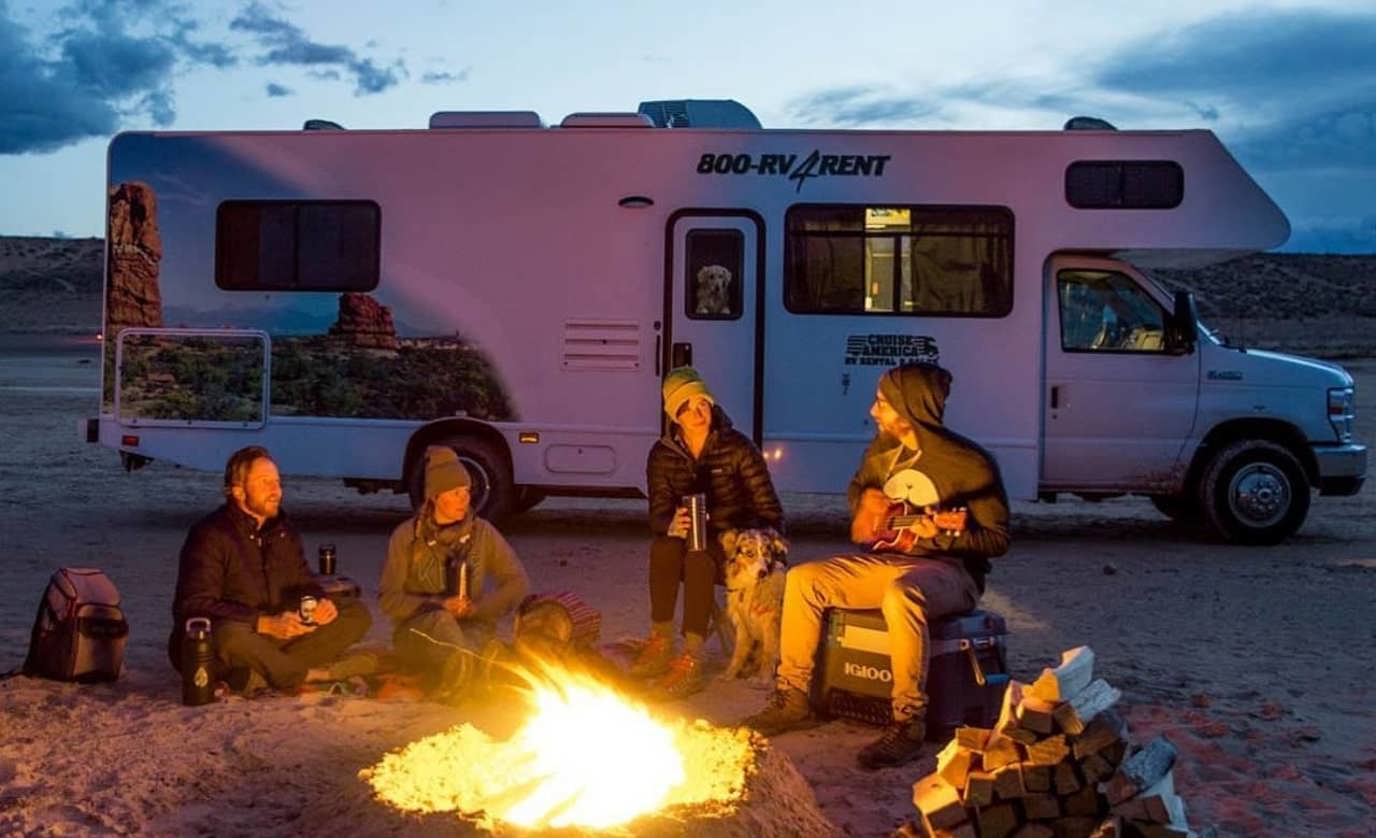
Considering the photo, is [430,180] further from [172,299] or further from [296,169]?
[172,299]

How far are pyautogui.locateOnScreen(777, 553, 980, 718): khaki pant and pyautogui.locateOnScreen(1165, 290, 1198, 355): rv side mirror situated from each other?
5650 millimetres

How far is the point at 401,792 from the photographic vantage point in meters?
4.58

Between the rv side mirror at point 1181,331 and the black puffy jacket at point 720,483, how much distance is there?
4882 mm

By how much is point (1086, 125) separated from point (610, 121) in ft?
10.9

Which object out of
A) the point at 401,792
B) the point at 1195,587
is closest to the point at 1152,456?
the point at 1195,587

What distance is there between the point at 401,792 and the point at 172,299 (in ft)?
25.6

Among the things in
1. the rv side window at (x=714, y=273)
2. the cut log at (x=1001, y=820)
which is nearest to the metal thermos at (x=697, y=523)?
the cut log at (x=1001, y=820)

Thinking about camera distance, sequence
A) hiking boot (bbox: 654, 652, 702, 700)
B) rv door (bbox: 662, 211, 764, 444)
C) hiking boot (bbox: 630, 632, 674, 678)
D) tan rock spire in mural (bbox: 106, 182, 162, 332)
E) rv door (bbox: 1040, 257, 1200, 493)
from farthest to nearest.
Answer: tan rock spire in mural (bbox: 106, 182, 162, 332)
rv door (bbox: 1040, 257, 1200, 493)
rv door (bbox: 662, 211, 764, 444)
hiking boot (bbox: 630, 632, 674, 678)
hiking boot (bbox: 654, 652, 702, 700)

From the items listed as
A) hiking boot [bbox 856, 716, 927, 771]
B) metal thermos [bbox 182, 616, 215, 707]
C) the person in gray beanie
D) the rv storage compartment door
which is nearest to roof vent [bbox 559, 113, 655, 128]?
the rv storage compartment door

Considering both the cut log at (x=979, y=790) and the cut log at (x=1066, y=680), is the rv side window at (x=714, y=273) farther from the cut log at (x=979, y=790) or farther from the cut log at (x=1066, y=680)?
the cut log at (x=979, y=790)

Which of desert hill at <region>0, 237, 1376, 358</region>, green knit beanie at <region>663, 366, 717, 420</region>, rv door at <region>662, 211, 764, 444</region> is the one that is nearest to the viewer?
green knit beanie at <region>663, 366, 717, 420</region>

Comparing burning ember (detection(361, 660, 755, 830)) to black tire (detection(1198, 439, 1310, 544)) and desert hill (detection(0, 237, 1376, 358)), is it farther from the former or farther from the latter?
desert hill (detection(0, 237, 1376, 358))

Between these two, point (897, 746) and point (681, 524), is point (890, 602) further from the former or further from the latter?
point (681, 524)

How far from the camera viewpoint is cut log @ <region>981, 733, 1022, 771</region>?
4445 mm
